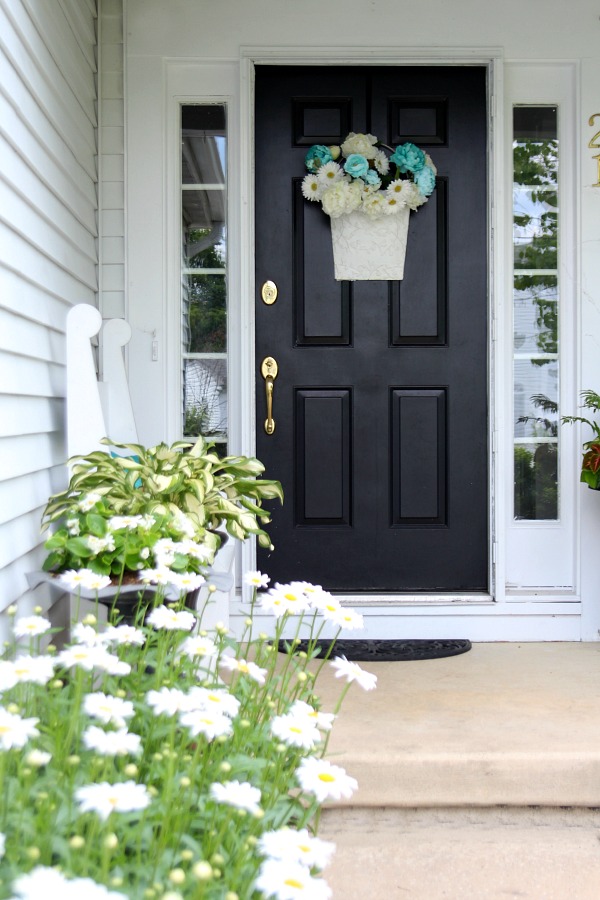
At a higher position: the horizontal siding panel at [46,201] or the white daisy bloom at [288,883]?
the horizontal siding panel at [46,201]

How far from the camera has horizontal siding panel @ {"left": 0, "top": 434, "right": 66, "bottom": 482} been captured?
217 cm

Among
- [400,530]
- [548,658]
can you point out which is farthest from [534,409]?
[548,658]

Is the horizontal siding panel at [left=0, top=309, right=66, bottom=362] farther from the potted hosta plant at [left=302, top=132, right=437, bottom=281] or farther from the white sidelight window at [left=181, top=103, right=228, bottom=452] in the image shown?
the potted hosta plant at [left=302, top=132, right=437, bottom=281]

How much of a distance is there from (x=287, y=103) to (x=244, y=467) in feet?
5.33

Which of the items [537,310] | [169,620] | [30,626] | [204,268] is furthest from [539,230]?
[30,626]

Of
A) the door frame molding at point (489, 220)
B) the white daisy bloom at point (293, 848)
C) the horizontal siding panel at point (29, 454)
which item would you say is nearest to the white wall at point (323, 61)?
the door frame molding at point (489, 220)

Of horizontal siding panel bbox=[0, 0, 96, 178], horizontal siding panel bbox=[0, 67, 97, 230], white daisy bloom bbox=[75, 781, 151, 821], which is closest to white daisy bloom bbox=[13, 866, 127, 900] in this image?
white daisy bloom bbox=[75, 781, 151, 821]

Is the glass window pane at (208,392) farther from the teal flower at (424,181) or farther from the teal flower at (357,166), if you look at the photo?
the teal flower at (424,181)

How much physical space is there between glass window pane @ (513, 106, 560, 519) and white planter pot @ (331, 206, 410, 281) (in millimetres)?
455

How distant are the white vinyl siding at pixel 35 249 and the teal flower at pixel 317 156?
832 mm

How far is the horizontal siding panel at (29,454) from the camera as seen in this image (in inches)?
85.4

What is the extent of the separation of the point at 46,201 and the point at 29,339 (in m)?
0.45

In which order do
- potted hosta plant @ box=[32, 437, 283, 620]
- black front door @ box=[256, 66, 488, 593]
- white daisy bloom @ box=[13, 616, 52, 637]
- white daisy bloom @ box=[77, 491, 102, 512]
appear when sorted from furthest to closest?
black front door @ box=[256, 66, 488, 593]
white daisy bloom @ box=[77, 491, 102, 512]
potted hosta plant @ box=[32, 437, 283, 620]
white daisy bloom @ box=[13, 616, 52, 637]

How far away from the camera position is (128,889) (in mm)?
973
